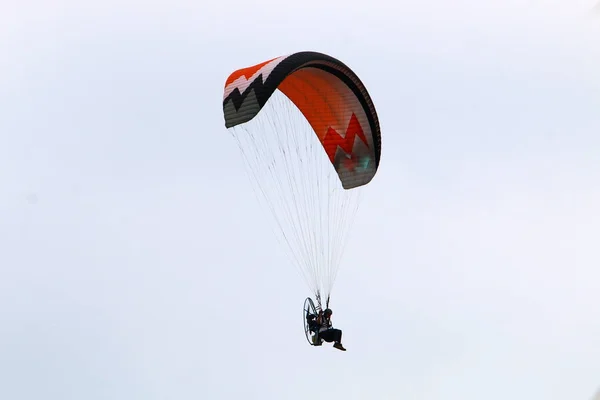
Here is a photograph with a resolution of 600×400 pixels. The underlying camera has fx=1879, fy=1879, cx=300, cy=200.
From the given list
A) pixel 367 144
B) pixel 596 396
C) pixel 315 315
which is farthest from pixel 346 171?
pixel 596 396

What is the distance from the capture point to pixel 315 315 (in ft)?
168

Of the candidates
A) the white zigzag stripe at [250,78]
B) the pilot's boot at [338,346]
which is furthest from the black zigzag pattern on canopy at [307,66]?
the pilot's boot at [338,346]

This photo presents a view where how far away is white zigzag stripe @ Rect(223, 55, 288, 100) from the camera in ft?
162

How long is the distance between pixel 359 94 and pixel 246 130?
483 centimetres

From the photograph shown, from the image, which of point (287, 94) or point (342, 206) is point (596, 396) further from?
point (287, 94)

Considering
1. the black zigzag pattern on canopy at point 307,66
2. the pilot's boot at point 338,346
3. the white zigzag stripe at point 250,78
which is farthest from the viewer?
the pilot's boot at point 338,346

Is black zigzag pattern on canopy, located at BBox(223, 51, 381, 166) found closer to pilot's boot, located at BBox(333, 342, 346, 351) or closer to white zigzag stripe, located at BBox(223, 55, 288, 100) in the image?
white zigzag stripe, located at BBox(223, 55, 288, 100)

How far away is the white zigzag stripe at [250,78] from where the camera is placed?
49.2 meters

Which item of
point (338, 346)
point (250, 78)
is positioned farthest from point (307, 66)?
point (338, 346)

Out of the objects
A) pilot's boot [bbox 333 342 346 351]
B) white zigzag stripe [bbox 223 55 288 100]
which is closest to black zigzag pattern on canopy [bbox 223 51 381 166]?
white zigzag stripe [bbox 223 55 288 100]

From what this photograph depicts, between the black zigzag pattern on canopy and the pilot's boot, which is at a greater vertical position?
the black zigzag pattern on canopy

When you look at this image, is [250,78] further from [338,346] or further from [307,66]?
[338,346]

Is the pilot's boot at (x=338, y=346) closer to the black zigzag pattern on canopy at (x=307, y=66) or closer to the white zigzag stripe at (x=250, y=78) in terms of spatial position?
the black zigzag pattern on canopy at (x=307, y=66)

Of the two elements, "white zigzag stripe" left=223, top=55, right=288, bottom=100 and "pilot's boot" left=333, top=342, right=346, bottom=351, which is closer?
"white zigzag stripe" left=223, top=55, right=288, bottom=100
